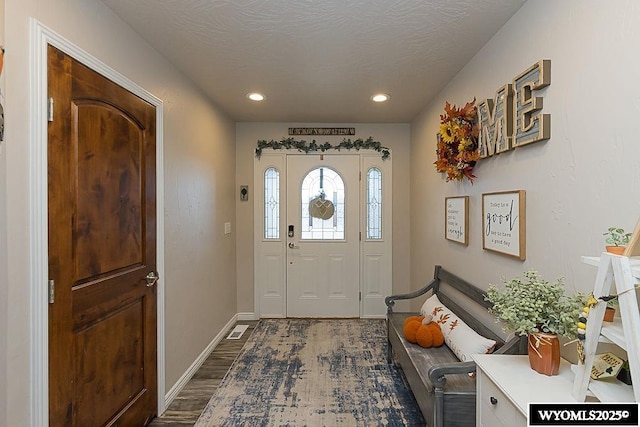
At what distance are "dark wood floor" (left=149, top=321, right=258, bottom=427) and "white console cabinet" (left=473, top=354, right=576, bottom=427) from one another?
1.82 metres

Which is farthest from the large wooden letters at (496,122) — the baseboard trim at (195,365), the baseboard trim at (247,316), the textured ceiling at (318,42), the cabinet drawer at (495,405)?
the baseboard trim at (247,316)

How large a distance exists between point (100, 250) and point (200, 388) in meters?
1.49

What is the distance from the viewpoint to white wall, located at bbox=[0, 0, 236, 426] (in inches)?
50.0

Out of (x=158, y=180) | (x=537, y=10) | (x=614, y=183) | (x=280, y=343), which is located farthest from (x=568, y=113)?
(x=280, y=343)

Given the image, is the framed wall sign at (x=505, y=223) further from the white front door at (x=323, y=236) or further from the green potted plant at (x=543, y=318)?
the white front door at (x=323, y=236)

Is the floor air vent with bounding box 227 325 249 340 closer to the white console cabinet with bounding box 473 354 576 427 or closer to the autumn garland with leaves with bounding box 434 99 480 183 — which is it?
the autumn garland with leaves with bounding box 434 99 480 183

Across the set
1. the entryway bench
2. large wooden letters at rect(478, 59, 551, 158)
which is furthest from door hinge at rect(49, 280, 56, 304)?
large wooden letters at rect(478, 59, 551, 158)

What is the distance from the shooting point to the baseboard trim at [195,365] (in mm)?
2480

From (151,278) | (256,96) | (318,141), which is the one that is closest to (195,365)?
(151,278)

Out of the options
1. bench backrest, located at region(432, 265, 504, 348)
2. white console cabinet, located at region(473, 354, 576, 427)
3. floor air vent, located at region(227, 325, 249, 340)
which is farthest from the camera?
floor air vent, located at region(227, 325, 249, 340)

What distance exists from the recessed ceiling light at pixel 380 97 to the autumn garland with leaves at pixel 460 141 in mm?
726

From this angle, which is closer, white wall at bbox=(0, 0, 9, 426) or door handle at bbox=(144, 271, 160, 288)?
white wall at bbox=(0, 0, 9, 426)

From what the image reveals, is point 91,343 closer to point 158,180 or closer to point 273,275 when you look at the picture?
point 158,180

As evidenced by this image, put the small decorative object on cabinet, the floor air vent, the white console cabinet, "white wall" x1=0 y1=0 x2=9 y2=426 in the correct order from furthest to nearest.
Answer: the floor air vent → "white wall" x1=0 y1=0 x2=9 y2=426 → the white console cabinet → the small decorative object on cabinet
